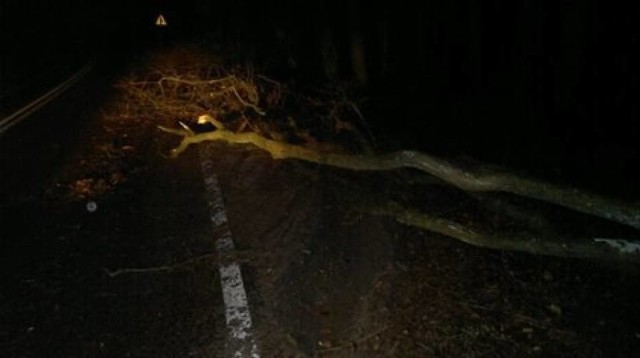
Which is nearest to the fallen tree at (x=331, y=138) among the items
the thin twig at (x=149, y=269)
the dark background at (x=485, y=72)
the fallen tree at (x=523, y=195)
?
the fallen tree at (x=523, y=195)

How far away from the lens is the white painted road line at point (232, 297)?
154 inches

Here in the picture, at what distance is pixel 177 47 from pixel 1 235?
1839 cm

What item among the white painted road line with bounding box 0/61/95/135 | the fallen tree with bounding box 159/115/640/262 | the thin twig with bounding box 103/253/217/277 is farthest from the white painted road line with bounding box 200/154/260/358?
the white painted road line with bounding box 0/61/95/135

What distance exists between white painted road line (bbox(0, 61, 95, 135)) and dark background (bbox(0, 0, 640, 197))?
2.61 ft

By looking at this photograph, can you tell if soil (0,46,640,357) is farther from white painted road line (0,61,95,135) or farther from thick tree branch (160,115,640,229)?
white painted road line (0,61,95,135)

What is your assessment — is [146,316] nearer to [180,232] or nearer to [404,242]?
[180,232]

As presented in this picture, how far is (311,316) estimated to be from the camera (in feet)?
13.8

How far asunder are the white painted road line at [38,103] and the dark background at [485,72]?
795 millimetres

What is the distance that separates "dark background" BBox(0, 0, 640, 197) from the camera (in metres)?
7.72

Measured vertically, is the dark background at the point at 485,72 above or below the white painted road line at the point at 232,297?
below

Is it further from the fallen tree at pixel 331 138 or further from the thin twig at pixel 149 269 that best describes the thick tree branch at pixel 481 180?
the thin twig at pixel 149 269

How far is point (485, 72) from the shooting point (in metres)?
11.2

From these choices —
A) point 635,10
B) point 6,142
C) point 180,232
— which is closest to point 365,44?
point 635,10

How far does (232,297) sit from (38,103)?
10343 millimetres
